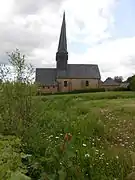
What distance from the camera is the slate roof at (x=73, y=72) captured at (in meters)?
81.1

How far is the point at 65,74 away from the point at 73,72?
218 centimetres

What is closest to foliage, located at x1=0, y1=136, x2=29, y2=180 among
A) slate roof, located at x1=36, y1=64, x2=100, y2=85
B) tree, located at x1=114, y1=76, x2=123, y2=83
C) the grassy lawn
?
the grassy lawn

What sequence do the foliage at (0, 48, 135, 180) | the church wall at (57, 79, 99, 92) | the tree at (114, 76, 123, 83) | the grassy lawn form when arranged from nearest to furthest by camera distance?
the foliage at (0, 48, 135, 180)
the grassy lawn
the church wall at (57, 79, 99, 92)
the tree at (114, 76, 123, 83)

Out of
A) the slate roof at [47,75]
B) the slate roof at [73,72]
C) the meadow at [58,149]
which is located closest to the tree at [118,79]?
the slate roof at [73,72]

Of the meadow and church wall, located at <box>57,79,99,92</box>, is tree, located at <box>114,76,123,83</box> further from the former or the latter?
the meadow

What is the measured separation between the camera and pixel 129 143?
38.0ft

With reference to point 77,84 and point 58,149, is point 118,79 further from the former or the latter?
point 58,149

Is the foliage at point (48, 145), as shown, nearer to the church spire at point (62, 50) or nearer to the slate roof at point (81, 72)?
the church spire at point (62, 50)

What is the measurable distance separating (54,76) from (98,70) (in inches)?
394

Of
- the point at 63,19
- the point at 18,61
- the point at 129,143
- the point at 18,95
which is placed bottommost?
the point at 129,143

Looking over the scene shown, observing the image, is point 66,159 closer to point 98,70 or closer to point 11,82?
point 11,82

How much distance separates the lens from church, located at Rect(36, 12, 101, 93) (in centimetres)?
8056

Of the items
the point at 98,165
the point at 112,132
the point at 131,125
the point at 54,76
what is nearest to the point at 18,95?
the point at 98,165

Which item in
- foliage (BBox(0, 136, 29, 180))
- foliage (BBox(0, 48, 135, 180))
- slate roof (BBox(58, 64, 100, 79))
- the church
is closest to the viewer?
foliage (BBox(0, 136, 29, 180))
